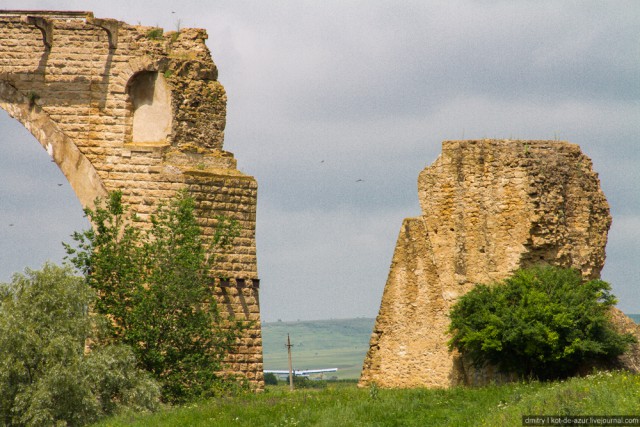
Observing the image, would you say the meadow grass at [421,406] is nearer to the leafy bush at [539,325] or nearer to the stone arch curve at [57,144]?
the leafy bush at [539,325]

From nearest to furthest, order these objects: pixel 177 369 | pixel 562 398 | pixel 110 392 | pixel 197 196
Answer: pixel 562 398
pixel 110 392
pixel 177 369
pixel 197 196

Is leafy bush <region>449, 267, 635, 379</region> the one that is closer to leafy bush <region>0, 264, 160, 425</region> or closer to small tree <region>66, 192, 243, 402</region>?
small tree <region>66, 192, 243, 402</region>

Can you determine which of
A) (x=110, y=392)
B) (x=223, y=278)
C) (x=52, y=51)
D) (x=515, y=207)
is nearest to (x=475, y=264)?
(x=515, y=207)

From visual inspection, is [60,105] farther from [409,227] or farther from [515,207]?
[515,207]

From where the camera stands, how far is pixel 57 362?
17.8 metres

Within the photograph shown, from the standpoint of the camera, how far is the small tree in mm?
19531

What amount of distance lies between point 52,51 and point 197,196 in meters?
3.58

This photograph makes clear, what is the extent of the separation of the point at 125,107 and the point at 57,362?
544 centimetres

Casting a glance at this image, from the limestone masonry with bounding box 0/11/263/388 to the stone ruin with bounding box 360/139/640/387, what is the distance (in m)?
2.40

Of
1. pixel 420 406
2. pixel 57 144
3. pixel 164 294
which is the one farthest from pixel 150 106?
pixel 420 406

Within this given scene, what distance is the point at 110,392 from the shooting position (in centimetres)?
1848

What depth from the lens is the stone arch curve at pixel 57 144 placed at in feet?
70.8

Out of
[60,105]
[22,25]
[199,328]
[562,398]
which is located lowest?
[562,398]

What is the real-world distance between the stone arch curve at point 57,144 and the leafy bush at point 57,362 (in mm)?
2807
